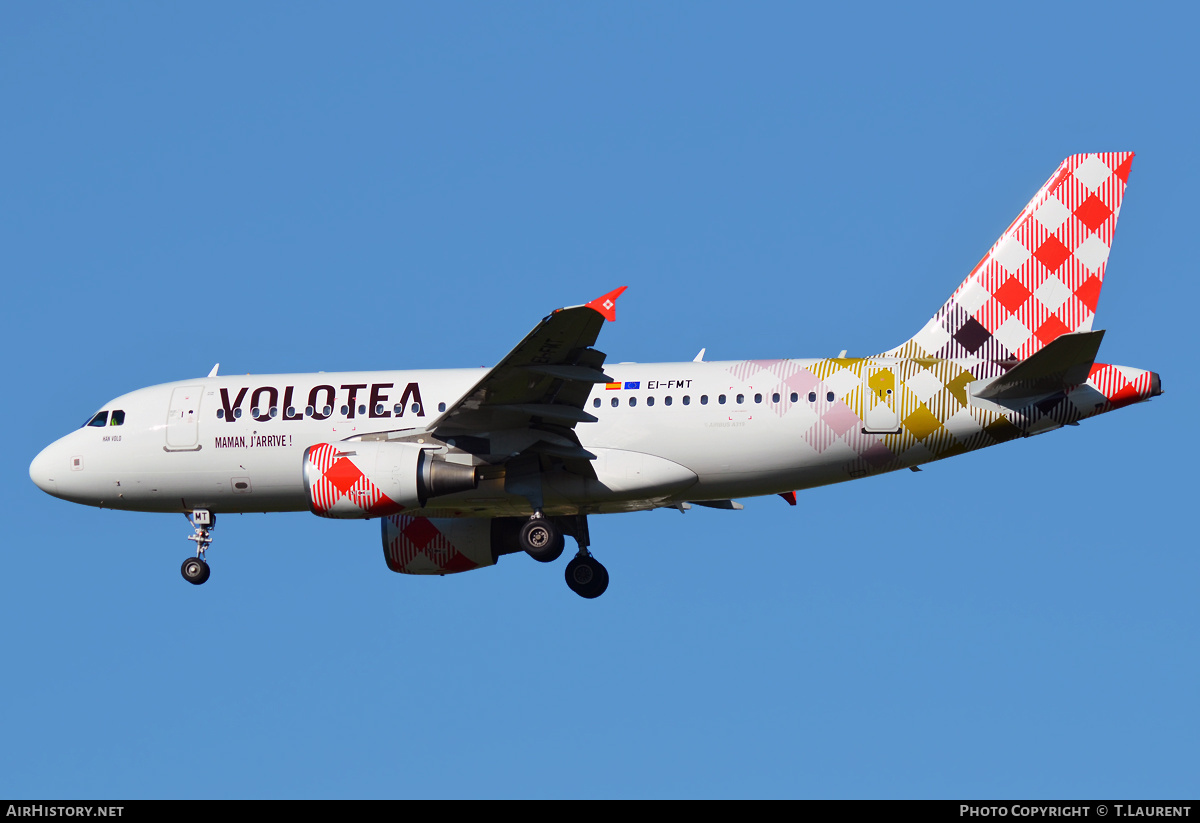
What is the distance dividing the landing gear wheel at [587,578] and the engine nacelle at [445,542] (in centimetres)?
182

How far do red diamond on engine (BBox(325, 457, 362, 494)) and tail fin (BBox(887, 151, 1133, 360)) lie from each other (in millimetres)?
10201

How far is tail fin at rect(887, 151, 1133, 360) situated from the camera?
28375 mm

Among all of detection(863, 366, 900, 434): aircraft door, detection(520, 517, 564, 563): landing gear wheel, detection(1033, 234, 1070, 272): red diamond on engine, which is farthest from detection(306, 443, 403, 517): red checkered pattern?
detection(1033, 234, 1070, 272): red diamond on engine

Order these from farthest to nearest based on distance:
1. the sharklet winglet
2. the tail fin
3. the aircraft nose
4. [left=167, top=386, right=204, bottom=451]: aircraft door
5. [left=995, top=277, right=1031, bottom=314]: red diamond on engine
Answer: the aircraft nose
[left=167, top=386, right=204, bottom=451]: aircraft door
[left=995, top=277, right=1031, bottom=314]: red diamond on engine
the tail fin
the sharklet winglet

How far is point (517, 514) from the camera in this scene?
29.6 m

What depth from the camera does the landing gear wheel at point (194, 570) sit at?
30.6m

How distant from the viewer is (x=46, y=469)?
31.1 m

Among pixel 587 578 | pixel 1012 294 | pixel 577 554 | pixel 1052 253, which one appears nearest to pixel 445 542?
pixel 577 554

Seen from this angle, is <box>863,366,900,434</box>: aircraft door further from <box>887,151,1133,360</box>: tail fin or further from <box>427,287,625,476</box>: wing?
<box>427,287,625,476</box>: wing

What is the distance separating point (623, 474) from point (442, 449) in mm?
3318
